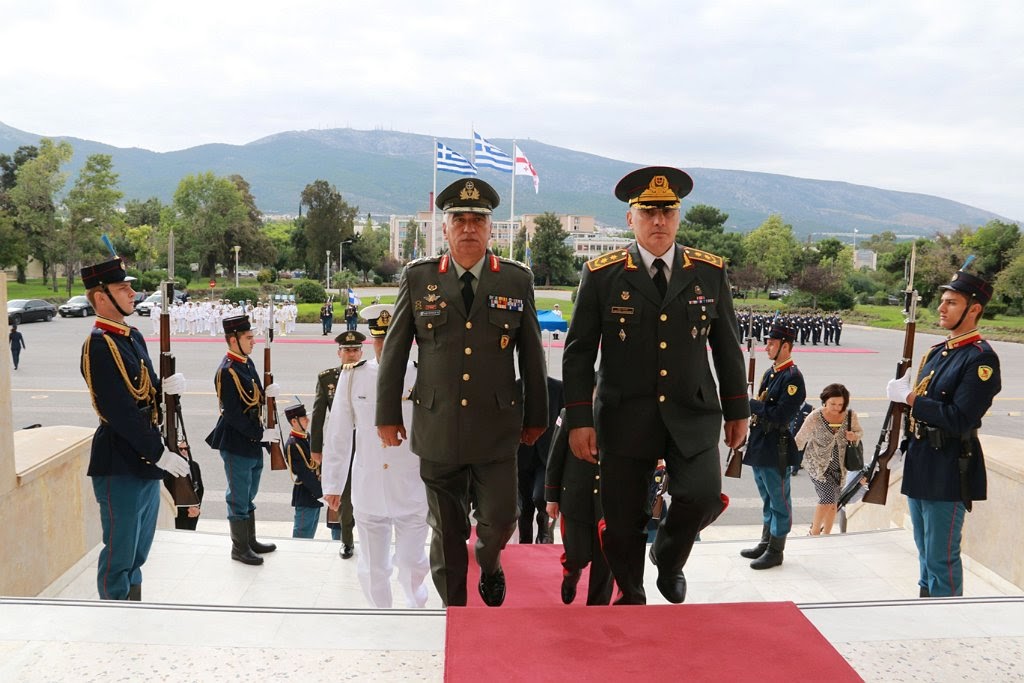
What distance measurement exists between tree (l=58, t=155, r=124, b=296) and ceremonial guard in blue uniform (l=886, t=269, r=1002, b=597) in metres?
53.9

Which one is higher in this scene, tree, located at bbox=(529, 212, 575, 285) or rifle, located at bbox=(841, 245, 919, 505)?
tree, located at bbox=(529, 212, 575, 285)

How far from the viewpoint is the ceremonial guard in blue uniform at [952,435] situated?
14.4 ft

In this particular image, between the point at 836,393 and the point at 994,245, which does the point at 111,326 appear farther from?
the point at 994,245

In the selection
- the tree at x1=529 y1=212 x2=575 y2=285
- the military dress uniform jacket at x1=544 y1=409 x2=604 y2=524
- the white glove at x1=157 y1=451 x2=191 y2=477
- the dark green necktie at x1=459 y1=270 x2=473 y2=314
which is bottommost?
the white glove at x1=157 y1=451 x2=191 y2=477

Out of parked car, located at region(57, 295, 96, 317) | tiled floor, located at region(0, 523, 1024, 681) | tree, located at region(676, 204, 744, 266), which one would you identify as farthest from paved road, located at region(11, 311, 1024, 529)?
tree, located at region(676, 204, 744, 266)

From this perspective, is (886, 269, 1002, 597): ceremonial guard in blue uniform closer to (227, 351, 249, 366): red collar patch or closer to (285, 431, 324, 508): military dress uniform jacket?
(285, 431, 324, 508): military dress uniform jacket

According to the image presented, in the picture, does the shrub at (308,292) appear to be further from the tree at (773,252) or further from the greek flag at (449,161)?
the tree at (773,252)

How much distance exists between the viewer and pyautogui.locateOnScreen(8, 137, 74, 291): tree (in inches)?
2039

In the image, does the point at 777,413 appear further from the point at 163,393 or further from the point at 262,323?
the point at 262,323

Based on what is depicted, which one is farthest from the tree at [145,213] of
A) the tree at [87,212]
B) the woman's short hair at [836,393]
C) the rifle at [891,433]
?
the rifle at [891,433]

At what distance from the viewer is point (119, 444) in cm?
437

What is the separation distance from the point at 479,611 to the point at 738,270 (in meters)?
63.2

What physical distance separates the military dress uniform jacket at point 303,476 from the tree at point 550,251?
2516 inches

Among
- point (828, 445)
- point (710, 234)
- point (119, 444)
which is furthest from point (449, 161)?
point (710, 234)
